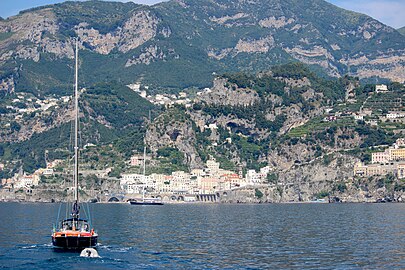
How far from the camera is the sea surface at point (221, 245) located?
7181cm

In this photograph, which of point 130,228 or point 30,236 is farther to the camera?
point 130,228

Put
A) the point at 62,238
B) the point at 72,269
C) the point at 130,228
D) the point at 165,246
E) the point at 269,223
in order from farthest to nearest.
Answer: the point at 269,223 → the point at 130,228 → the point at 165,246 → the point at 62,238 → the point at 72,269

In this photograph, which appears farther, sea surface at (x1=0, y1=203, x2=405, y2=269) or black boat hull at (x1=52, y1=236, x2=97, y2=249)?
black boat hull at (x1=52, y1=236, x2=97, y2=249)

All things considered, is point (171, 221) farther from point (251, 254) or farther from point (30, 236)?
point (251, 254)

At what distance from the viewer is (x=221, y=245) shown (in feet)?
284

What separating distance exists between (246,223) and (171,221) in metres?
12.1

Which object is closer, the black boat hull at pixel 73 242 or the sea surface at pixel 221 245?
the sea surface at pixel 221 245

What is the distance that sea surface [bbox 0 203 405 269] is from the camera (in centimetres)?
7181

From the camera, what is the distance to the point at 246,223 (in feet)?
398

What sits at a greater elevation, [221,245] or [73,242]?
[73,242]

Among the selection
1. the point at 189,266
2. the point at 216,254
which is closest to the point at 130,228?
the point at 216,254

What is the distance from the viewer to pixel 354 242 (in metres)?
88.8

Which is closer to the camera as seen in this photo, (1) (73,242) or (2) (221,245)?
(1) (73,242)

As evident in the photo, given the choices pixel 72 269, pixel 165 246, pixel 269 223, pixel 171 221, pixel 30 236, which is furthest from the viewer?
pixel 171 221
